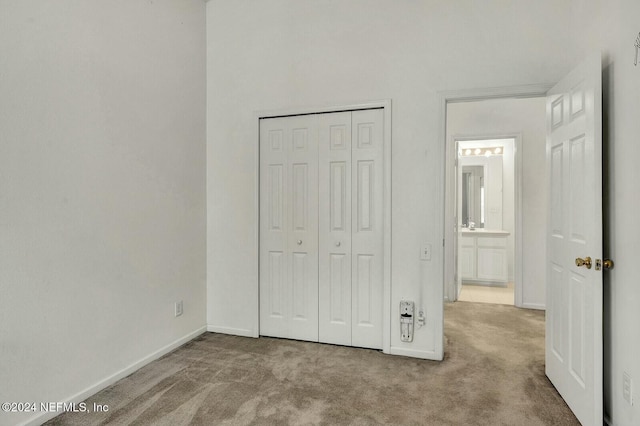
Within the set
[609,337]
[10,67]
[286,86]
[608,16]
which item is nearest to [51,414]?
[10,67]

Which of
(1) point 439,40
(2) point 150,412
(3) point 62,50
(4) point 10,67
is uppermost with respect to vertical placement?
(1) point 439,40

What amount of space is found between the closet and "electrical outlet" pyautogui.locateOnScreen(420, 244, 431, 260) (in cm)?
34

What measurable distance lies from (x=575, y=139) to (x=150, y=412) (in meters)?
3.01

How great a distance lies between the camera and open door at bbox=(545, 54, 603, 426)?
1.85 m

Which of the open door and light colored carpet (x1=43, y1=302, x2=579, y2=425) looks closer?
the open door

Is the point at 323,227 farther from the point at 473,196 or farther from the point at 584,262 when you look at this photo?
the point at 473,196

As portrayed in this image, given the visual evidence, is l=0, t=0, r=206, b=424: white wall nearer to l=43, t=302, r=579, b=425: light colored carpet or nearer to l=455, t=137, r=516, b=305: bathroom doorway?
l=43, t=302, r=579, b=425: light colored carpet

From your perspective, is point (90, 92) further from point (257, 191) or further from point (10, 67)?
point (257, 191)

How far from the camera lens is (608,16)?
197 cm

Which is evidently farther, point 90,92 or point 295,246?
point 295,246

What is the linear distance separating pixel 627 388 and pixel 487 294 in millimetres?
3504

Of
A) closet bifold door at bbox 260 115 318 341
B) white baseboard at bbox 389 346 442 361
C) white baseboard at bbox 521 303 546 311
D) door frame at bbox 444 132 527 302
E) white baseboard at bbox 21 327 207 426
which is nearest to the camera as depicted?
white baseboard at bbox 21 327 207 426

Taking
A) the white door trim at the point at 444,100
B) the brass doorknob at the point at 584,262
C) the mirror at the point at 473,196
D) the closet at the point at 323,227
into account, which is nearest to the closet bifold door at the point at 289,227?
the closet at the point at 323,227

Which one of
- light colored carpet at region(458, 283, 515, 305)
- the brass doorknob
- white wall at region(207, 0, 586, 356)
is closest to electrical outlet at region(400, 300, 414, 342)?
white wall at region(207, 0, 586, 356)
